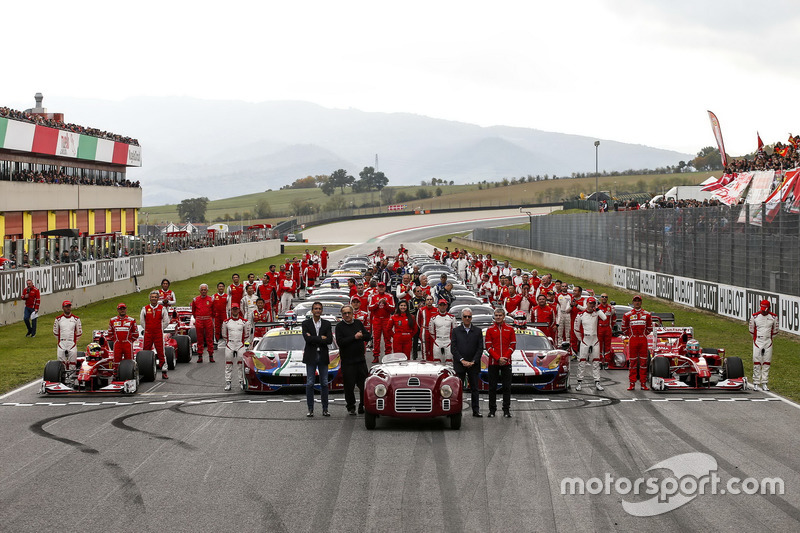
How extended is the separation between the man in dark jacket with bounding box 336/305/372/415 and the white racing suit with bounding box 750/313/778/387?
6.97m

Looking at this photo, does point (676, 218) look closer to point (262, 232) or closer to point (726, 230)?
point (726, 230)

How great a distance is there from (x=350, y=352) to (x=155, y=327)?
578 centimetres

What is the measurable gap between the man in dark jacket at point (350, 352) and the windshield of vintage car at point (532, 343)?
3706 mm

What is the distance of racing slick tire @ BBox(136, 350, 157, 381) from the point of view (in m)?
18.8

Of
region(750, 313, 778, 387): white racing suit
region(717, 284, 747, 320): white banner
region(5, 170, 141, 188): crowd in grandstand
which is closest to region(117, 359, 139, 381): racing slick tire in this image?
region(750, 313, 778, 387): white racing suit

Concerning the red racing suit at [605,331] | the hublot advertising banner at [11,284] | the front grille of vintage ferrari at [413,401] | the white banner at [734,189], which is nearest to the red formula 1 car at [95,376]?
the front grille of vintage ferrari at [413,401]

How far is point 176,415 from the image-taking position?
1509cm

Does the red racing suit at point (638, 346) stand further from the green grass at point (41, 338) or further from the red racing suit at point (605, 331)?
the green grass at point (41, 338)

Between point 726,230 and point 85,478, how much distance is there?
23812 millimetres

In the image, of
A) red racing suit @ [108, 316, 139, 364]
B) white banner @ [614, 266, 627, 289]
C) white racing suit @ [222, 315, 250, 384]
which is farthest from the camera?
white banner @ [614, 266, 627, 289]

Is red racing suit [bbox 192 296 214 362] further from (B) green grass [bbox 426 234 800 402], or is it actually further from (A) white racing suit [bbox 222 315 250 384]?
(B) green grass [bbox 426 234 800 402]

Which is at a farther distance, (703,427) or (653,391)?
(653,391)

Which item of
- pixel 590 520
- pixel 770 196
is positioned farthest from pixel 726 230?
pixel 590 520

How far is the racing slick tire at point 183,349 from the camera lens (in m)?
22.0
